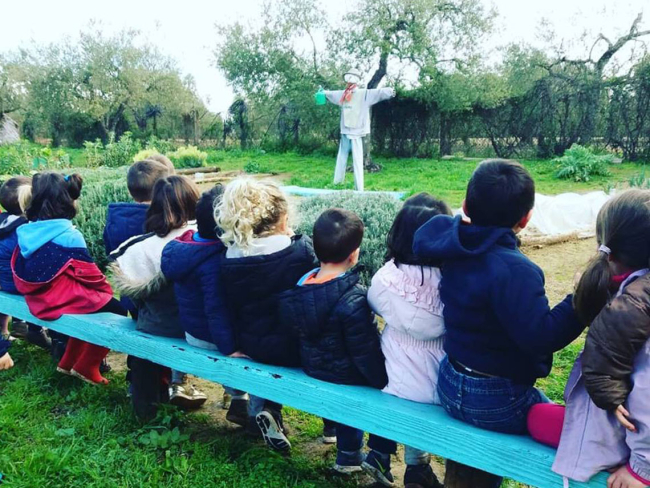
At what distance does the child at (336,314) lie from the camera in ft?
6.39

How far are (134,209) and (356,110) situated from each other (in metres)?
8.91

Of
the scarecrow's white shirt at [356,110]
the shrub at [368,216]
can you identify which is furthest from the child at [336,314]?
the scarecrow's white shirt at [356,110]

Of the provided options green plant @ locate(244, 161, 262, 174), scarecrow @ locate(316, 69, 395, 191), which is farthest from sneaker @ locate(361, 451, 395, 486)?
green plant @ locate(244, 161, 262, 174)

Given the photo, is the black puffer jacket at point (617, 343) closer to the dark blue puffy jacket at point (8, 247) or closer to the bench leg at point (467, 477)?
the bench leg at point (467, 477)

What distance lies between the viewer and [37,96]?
27891mm

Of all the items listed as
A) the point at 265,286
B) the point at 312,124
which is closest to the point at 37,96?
the point at 312,124

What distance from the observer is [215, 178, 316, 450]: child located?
6.94ft

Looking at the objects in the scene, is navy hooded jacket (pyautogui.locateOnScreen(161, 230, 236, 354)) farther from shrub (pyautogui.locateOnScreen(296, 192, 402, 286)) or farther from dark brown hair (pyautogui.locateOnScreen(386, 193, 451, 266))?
shrub (pyautogui.locateOnScreen(296, 192, 402, 286))

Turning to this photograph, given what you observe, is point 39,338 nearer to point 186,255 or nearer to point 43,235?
point 43,235

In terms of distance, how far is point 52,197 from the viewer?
2.91m

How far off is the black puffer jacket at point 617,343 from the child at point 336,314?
803mm

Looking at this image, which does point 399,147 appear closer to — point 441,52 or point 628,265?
point 441,52

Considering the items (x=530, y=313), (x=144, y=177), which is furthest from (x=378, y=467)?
(x=144, y=177)

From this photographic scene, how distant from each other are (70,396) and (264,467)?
1.30m
